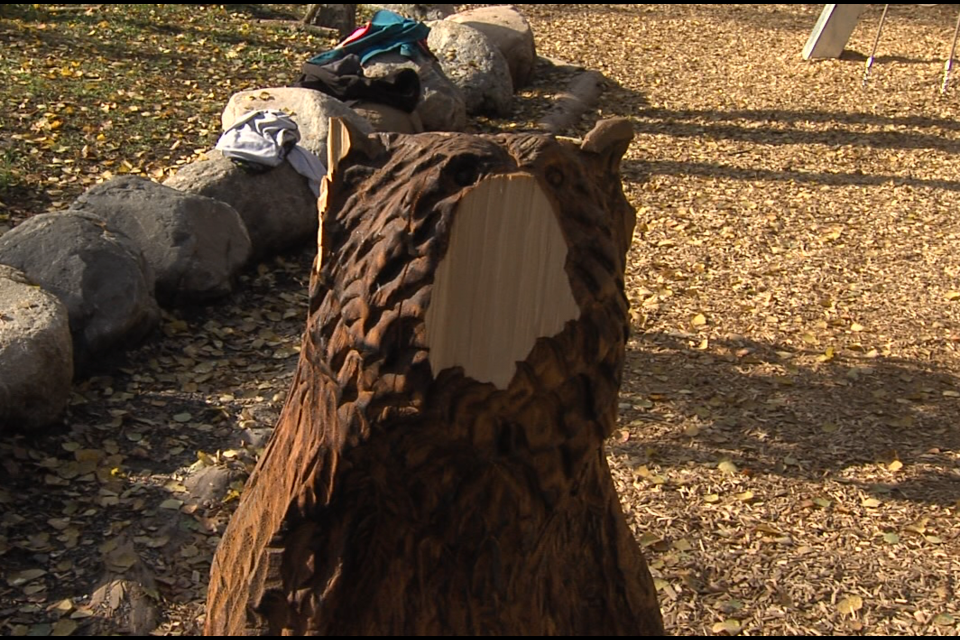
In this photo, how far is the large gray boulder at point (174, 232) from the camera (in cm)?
519

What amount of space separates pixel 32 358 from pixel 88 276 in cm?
75

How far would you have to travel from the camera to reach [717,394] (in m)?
4.78

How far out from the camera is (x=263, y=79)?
29.0ft

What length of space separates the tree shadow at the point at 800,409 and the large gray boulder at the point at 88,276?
2.22 m

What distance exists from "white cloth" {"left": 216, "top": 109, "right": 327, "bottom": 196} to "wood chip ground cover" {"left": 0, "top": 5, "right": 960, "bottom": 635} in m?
0.51

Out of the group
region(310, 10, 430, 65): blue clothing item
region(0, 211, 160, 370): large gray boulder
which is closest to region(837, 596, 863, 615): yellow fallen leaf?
region(0, 211, 160, 370): large gray boulder

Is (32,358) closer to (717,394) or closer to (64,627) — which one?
(64,627)

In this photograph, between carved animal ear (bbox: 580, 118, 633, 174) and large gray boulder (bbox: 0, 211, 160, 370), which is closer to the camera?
carved animal ear (bbox: 580, 118, 633, 174)

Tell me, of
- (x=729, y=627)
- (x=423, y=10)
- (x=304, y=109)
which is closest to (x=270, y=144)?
(x=304, y=109)

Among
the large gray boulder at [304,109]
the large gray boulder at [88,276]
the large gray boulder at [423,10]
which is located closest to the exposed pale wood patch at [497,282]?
the large gray boulder at [88,276]

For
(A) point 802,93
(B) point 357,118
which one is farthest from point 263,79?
(A) point 802,93

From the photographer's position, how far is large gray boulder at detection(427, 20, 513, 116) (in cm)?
884

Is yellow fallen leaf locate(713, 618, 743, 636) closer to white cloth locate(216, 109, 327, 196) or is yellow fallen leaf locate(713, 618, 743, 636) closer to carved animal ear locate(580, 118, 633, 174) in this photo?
carved animal ear locate(580, 118, 633, 174)

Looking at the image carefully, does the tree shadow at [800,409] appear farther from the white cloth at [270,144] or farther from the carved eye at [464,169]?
the carved eye at [464,169]
